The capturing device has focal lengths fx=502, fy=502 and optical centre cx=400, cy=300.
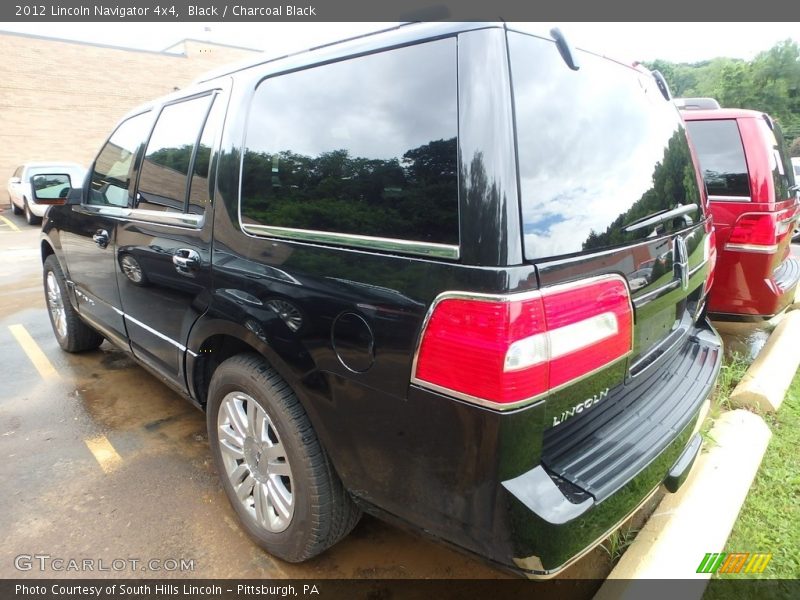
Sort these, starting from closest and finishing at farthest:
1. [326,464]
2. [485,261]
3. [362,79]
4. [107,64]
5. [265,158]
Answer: [485,261], [362,79], [326,464], [265,158], [107,64]

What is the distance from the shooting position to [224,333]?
2.12 metres

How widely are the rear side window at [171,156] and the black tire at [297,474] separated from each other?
3.11ft

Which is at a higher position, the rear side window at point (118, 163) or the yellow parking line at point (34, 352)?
the rear side window at point (118, 163)

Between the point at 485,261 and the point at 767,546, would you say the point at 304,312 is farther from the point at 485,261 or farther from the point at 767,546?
the point at 767,546

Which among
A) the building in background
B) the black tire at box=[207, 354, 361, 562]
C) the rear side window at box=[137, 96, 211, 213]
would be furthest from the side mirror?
the building in background

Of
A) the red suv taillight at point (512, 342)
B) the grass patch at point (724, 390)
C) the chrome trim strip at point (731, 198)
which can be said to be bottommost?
the grass patch at point (724, 390)

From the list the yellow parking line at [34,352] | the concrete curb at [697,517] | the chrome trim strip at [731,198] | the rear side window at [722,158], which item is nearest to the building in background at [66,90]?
the yellow parking line at [34,352]

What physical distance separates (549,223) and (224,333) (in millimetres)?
1420

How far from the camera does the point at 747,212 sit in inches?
137

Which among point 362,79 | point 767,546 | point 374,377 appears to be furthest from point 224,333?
point 767,546

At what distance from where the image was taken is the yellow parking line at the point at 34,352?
4016mm

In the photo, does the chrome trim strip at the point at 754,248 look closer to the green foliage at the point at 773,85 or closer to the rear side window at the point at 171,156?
the rear side window at the point at 171,156

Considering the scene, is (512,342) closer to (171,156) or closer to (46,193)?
(171,156)
